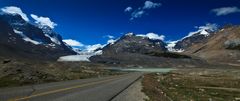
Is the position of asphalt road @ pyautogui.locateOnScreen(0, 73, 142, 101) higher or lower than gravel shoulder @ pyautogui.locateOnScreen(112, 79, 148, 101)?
higher

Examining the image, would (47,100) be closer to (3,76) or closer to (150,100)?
(150,100)

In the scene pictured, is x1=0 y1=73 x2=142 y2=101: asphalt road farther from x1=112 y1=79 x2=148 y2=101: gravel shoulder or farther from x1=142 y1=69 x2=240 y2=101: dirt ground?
x1=142 y1=69 x2=240 y2=101: dirt ground

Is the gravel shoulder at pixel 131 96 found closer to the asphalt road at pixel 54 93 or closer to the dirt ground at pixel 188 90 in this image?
the asphalt road at pixel 54 93

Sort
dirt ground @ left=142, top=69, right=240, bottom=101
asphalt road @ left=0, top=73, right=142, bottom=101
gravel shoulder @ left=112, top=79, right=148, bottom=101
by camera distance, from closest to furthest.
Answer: asphalt road @ left=0, top=73, right=142, bottom=101 < gravel shoulder @ left=112, top=79, right=148, bottom=101 < dirt ground @ left=142, top=69, right=240, bottom=101

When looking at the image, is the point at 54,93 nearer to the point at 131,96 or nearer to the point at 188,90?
the point at 131,96

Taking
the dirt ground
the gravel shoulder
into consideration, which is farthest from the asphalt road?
the dirt ground

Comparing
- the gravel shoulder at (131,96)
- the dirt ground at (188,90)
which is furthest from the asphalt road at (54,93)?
the dirt ground at (188,90)

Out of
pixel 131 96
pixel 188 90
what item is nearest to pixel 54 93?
pixel 131 96

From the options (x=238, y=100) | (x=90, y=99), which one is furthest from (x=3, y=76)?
(x=238, y=100)

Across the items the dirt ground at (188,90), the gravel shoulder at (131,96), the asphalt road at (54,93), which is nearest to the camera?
the asphalt road at (54,93)

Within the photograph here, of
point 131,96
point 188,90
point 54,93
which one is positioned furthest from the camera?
point 188,90

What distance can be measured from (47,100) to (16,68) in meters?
32.6

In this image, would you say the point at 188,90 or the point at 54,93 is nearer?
the point at 54,93

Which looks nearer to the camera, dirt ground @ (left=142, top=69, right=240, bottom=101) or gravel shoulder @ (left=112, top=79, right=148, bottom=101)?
gravel shoulder @ (left=112, top=79, right=148, bottom=101)
